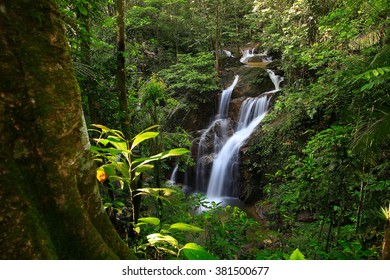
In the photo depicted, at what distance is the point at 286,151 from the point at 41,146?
5.52m

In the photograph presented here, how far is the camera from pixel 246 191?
9.33m

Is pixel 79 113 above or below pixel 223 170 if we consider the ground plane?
above

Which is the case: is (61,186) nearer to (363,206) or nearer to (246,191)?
(363,206)

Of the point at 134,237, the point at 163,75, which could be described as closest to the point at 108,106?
the point at 134,237

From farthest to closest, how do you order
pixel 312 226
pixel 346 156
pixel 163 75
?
pixel 163 75, pixel 312 226, pixel 346 156

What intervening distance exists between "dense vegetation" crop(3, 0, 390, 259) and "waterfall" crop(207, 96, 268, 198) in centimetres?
90

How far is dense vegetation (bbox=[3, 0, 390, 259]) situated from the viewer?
2.25m

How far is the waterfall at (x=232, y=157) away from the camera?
10219 millimetres

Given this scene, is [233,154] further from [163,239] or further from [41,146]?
[41,146]

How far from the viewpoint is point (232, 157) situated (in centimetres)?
1048

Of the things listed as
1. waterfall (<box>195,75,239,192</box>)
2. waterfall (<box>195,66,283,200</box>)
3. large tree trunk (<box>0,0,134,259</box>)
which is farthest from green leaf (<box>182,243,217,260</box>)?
waterfall (<box>195,75,239,192</box>)

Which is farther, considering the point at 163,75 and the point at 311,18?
the point at 163,75

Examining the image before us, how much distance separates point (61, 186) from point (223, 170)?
9486 millimetres

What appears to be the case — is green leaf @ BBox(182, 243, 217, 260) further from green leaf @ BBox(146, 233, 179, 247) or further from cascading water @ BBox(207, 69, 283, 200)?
cascading water @ BBox(207, 69, 283, 200)
